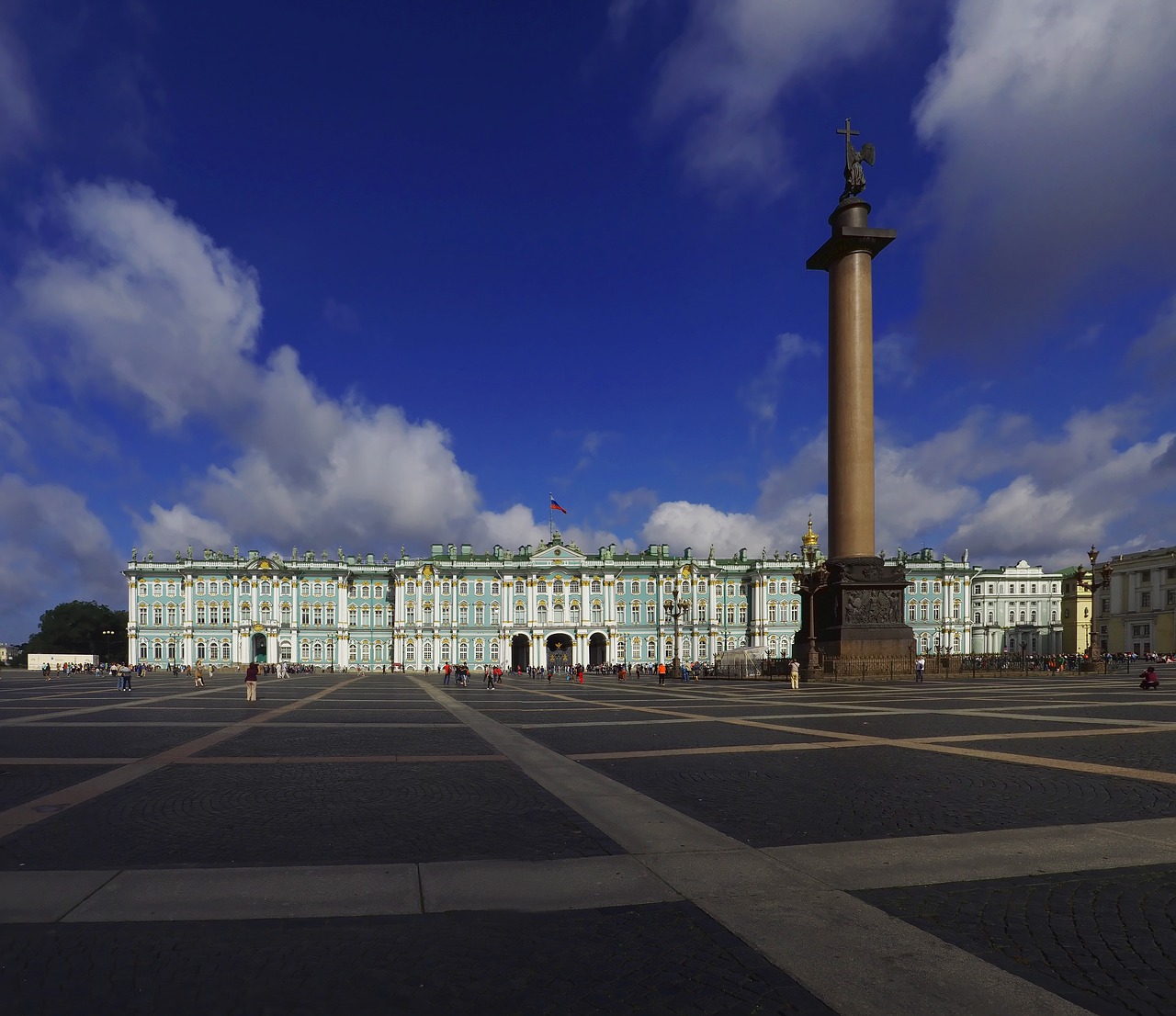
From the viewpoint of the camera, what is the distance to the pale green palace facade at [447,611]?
107 meters

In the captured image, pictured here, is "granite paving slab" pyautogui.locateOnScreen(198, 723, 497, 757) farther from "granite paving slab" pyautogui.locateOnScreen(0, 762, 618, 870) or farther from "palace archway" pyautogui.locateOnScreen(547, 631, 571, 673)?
"palace archway" pyautogui.locateOnScreen(547, 631, 571, 673)

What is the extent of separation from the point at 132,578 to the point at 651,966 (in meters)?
119

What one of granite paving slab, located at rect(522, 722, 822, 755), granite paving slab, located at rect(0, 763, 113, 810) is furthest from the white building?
granite paving slab, located at rect(0, 763, 113, 810)

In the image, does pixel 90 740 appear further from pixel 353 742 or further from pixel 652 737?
pixel 652 737

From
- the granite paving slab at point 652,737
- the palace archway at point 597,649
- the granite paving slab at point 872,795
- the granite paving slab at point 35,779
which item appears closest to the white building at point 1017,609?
the palace archway at point 597,649

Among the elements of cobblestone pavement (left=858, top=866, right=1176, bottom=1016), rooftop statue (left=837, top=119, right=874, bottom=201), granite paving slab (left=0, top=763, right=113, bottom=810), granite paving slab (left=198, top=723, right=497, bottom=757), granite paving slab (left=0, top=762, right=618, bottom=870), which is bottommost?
granite paving slab (left=198, top=723, right=497, bottom=757)

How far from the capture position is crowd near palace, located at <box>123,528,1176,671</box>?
10688cm

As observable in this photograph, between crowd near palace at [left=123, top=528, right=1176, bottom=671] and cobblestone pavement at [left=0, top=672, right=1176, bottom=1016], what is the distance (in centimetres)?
9264

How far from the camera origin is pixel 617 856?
284 inches

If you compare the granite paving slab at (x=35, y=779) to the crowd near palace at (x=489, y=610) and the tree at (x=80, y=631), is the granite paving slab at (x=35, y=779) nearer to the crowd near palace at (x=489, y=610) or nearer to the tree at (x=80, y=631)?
the crowd near palace at (x=489, y=610)

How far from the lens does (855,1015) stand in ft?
14.0

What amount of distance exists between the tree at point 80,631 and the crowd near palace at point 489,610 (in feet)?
120

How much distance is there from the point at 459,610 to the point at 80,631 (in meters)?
72.0

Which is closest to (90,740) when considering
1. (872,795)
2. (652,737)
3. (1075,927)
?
(652,737)
